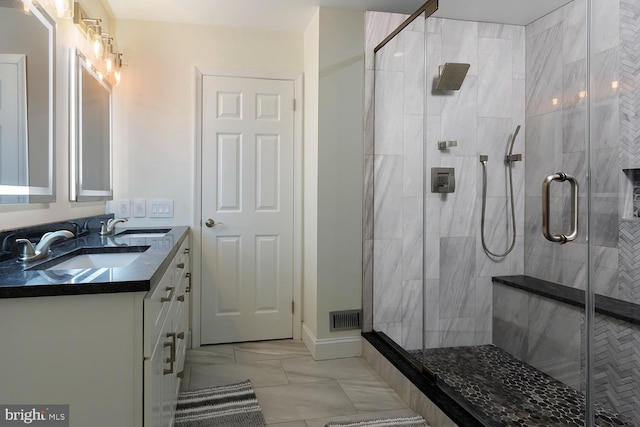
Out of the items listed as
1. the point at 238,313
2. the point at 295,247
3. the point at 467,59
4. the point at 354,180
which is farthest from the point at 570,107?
the point at 238,313

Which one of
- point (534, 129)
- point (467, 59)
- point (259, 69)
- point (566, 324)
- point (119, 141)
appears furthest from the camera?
point (259, 69)

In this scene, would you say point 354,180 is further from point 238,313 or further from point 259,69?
point 238,313

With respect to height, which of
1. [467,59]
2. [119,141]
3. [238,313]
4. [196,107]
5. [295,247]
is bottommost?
[238,313]

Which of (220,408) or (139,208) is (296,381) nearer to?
(220,408)

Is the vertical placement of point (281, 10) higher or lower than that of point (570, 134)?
higher

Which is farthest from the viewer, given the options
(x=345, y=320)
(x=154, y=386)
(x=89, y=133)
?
(x=345, y=320)

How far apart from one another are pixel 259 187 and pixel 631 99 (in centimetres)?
238

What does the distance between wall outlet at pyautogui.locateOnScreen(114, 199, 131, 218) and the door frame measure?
1.54 ft

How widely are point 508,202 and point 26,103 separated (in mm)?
2613

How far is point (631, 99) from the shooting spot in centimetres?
165

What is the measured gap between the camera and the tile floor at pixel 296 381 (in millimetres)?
2211

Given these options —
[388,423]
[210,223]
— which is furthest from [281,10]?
[388,423]

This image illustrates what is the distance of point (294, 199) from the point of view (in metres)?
3.31

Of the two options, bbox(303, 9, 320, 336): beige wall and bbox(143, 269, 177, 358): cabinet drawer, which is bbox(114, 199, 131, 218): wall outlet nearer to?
bbox(303, 9, 320, 336): beige wall
